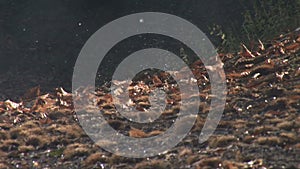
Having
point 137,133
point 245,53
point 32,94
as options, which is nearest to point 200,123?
point 137,133

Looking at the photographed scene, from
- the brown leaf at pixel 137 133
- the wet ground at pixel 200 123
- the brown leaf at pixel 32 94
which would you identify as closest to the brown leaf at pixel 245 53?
the wet ground at pixel 200 123

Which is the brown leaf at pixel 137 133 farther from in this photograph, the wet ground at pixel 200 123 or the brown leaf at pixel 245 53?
the brown leaf at pixel 245 53

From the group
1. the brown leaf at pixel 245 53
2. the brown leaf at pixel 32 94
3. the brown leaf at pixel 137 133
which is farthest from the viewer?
the brown leaf at pixel 32 94

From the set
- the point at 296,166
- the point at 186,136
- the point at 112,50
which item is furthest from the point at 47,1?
the point at 296,166

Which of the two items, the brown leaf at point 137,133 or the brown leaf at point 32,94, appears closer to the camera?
the brown leaf at point 137,133

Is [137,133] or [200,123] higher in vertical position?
[137,133]

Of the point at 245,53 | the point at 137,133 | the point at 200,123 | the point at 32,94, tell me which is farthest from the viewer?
the point at 32,94

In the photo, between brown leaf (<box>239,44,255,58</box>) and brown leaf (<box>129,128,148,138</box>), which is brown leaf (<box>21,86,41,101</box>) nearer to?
brown leaf (<box>129,128,148,138</box>)

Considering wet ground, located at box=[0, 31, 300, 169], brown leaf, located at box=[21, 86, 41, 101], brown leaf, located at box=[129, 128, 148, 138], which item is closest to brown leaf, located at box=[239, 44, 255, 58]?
wet ground, located at box=[0, 31, 300, 169]

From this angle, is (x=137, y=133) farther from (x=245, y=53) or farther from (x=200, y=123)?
(x=245, y=53)
